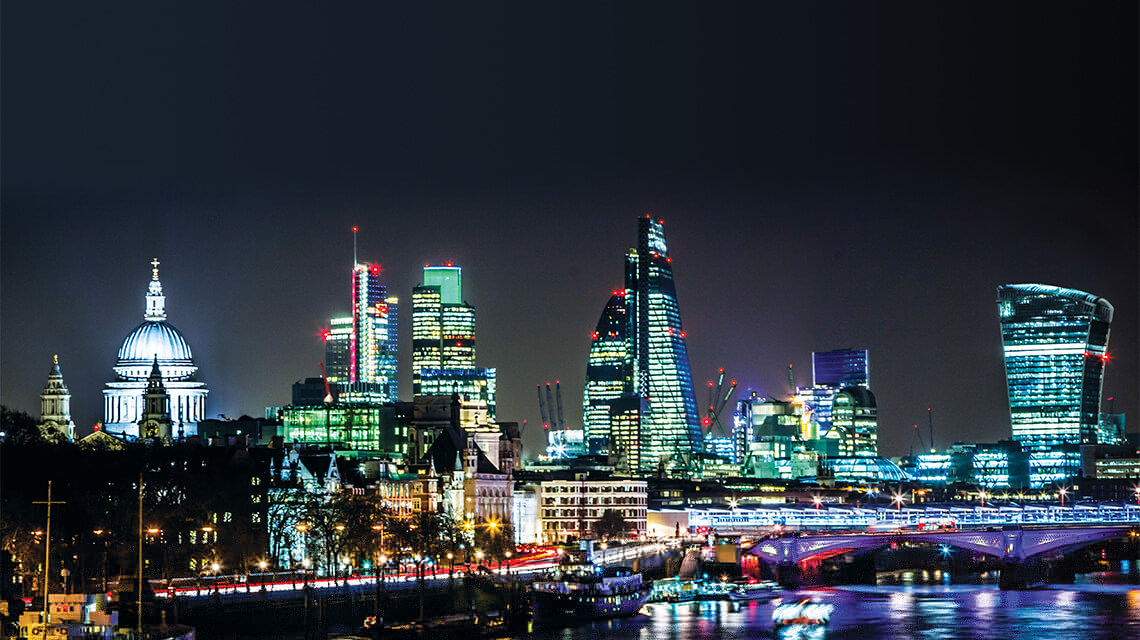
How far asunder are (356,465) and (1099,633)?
91.9m

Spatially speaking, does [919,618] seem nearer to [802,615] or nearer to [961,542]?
[802,615]

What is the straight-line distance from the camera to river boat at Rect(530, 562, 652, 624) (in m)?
134

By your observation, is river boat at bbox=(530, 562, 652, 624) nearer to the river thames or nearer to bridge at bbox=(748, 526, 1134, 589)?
the river thames

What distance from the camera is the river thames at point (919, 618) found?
405 ft

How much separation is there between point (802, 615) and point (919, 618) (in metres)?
7.74

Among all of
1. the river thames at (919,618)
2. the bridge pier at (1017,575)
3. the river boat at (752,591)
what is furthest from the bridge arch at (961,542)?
the river thames at (919,618)

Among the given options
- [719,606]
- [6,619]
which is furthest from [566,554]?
[6,619]

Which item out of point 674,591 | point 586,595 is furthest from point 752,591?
point 586,595

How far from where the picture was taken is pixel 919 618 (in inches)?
5300

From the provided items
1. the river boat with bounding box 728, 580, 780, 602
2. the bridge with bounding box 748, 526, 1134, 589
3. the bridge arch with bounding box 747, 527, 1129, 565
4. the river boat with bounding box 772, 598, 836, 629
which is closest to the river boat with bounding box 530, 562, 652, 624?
the river boat with bounding box 772, 598, 836, 629

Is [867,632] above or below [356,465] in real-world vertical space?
below

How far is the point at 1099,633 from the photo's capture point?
12188 cm

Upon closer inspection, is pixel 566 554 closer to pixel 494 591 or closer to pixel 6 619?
pixel 494 591

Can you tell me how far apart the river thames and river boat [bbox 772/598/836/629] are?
0.76m
